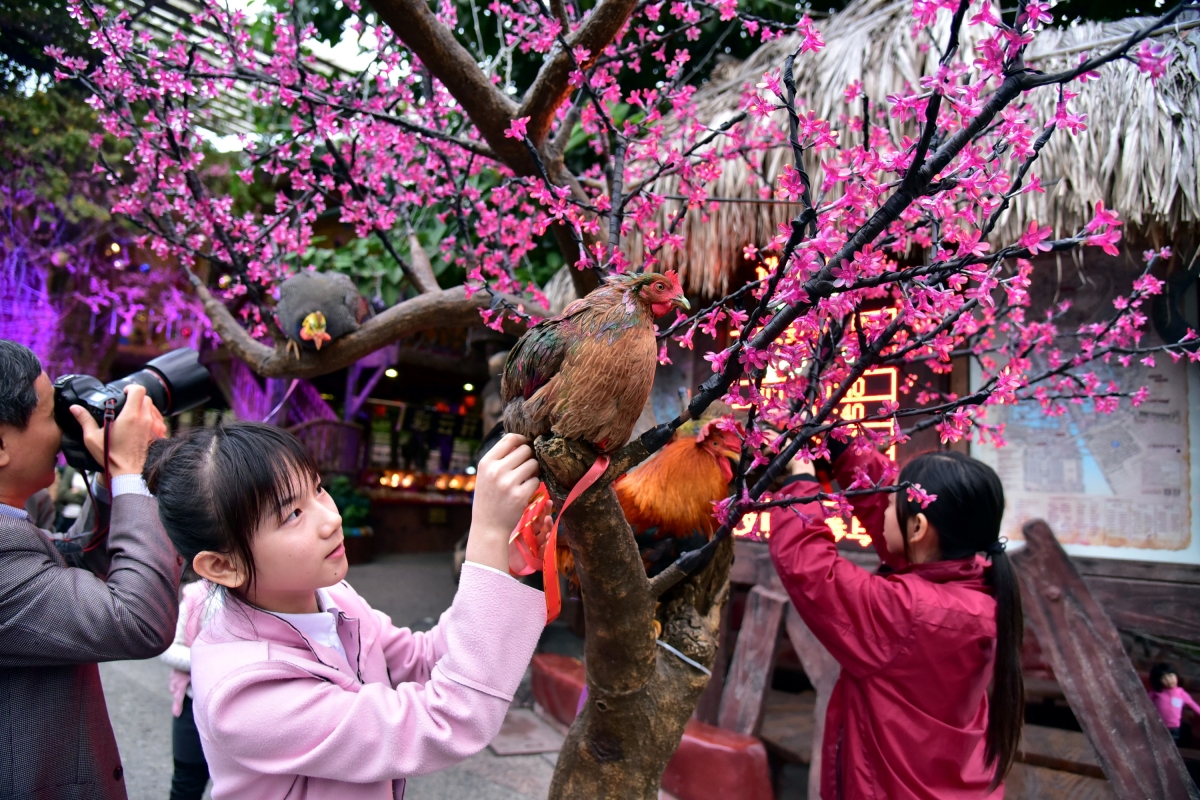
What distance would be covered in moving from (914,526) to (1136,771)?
1.41m

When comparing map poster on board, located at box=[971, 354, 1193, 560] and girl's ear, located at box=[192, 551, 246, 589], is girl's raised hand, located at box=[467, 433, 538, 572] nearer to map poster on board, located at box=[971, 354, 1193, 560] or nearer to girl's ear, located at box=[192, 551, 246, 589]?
girl's ear, located at box=[192, 551, 246, 589]

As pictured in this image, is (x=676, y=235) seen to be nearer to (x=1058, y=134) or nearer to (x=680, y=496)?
(x=680, y=496)

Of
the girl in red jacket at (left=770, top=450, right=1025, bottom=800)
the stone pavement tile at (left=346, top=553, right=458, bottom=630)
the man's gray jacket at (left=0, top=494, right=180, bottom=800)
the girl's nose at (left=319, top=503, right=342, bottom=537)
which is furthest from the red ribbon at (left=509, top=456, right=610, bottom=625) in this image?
the stone pavement tile at (left=346, top=553, right=458, bottom=630)

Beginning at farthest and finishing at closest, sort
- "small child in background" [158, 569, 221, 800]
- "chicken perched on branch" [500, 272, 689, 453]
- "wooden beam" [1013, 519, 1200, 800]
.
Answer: "small child in background" [158, 569, 221, 800] → "wooden beam" [1013, 519, 1200, 800] → "chicken perched on branch" [500, 272, 689, 453]

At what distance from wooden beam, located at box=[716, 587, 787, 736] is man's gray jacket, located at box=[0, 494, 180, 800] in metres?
2.69

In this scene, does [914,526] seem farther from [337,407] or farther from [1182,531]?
[337,407]

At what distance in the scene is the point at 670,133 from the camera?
376cm

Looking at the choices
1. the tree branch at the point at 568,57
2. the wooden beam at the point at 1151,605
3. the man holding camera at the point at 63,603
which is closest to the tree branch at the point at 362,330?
the tree branch at the point at 568,57

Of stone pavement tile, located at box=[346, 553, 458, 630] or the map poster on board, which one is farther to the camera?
stone pavement tile, located at box=[346, 553, 458, 630]

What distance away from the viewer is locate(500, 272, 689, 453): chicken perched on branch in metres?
0.95

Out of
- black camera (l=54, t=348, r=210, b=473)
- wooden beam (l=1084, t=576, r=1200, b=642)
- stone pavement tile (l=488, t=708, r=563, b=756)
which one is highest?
black camera (l=54, t=348, r=210, b=473)

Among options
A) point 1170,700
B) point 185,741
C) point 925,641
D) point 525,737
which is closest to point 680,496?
point 925,641

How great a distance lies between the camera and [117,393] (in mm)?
1458

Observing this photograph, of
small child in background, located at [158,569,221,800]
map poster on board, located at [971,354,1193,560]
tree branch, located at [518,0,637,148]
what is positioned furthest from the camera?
map poster on board, located at [971,354,1193,560]
